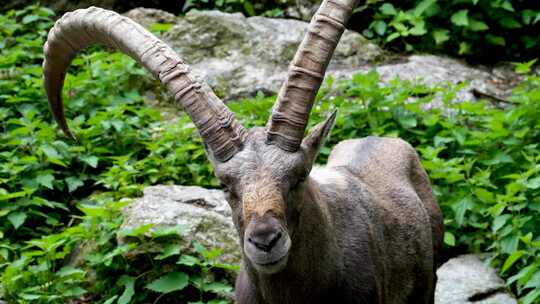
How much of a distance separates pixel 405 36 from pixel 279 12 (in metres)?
2.01

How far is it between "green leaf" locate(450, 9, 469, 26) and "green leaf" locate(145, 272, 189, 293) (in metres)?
6.55

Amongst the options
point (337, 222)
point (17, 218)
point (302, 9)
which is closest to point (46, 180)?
point (17, 218)

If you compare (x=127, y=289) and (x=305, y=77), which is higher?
(x=305, y=77)

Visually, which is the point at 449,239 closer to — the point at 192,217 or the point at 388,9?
the point at 192,217

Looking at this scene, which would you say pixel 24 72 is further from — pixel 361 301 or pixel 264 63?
pixel 361 301

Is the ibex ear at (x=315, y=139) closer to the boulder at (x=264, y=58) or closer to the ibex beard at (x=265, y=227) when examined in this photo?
the ibex beard at (x=265, y=227)

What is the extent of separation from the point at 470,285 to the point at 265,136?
3632 millimetres

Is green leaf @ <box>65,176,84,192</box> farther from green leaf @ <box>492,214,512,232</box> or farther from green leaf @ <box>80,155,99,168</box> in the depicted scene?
green leaf @ <box>492,214,512,232</box>

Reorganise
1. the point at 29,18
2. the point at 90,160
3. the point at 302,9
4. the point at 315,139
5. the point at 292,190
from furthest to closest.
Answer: the point at 302,9 → the point at 29,18 → the point at 90,160 → the point at 315,139 → the point at 292,190

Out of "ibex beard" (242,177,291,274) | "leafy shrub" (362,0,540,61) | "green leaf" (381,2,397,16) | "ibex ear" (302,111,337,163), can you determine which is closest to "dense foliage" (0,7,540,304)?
"leafy shrub" (362,0,540,61)

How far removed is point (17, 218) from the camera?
803 cm

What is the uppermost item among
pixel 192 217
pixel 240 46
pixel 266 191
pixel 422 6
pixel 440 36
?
A: pixel 266 191

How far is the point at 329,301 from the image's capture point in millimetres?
5125

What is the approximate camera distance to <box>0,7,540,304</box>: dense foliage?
717 centimetres
